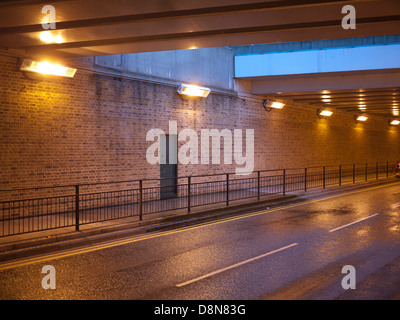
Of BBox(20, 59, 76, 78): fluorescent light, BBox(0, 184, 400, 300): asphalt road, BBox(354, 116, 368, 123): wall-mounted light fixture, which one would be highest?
BBox(354, 116, 368, 123): wall-mounted light fixture

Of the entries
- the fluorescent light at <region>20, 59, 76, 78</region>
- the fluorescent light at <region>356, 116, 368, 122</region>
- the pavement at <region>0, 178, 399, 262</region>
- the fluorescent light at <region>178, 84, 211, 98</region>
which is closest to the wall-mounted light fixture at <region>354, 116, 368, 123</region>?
the fluorescent light at <region>356, 116, 368, 122</region>

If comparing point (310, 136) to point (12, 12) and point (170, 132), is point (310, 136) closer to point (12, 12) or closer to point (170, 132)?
point (170, 132)

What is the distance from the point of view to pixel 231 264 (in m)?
8.00

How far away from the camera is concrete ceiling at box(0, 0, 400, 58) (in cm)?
839

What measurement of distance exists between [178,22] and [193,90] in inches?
311

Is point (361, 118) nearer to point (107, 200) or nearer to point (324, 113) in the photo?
point (324, 113)

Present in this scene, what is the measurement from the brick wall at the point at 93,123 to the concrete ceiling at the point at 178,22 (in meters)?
1.49

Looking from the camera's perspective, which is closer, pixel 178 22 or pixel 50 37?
pixel 178 22

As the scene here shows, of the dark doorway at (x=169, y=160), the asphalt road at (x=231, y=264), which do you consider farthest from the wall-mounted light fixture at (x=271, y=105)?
the asphalt road at (x=231, y=264)

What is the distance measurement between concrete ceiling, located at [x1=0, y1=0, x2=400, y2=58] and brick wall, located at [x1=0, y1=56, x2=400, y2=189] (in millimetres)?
1492

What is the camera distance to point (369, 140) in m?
34.5

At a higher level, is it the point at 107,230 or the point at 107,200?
the point at 107,200

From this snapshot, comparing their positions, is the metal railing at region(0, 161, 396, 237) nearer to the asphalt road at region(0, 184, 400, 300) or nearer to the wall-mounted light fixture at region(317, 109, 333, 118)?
the asphalt road at region(0, 184, 400, 300)

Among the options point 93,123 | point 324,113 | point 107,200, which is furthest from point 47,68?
point 324,113
